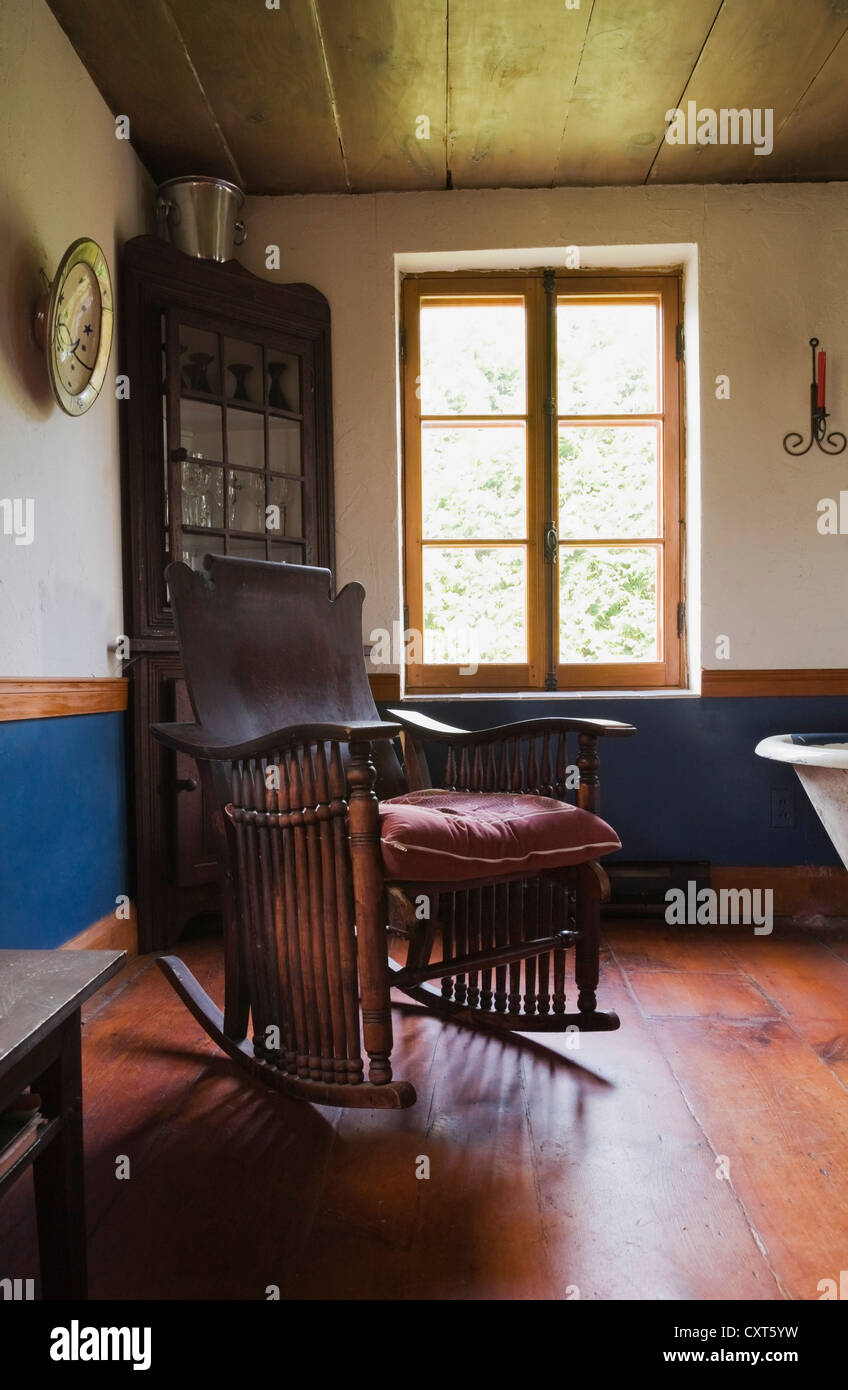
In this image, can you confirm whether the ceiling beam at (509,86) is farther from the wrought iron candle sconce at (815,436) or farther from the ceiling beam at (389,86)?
the wrought iron candle sconce at (815,436)

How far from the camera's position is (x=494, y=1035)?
82.8 inches

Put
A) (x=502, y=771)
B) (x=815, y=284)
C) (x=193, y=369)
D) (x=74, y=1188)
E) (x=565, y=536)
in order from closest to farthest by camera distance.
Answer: (x=74, y=1188)
(x=502, y=771)
(x=193, y=369)
(x=815, y=284)
(x=565, y=536)

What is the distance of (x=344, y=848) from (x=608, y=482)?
7.53 feet

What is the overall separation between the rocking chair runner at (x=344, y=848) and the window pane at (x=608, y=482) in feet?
4.36

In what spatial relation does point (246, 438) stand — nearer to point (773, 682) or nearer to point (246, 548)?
point (246, 548)

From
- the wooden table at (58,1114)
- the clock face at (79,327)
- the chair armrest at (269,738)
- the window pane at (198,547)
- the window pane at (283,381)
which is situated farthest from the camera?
the window pane at (283,381)

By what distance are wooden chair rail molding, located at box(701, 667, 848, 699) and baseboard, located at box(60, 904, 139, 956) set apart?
203cm

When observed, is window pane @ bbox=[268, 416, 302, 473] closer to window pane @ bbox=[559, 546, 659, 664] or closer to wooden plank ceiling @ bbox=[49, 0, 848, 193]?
wooden plank ceiling @ bbox=[49, 0, 848, 193]

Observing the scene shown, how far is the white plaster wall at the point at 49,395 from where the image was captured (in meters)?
2.12

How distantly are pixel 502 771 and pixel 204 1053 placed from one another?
897 mm

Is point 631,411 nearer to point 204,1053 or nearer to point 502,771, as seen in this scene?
point 502,771

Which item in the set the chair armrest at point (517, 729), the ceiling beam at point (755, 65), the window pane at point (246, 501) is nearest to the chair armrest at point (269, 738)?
the chair armrest at point (517, 729)

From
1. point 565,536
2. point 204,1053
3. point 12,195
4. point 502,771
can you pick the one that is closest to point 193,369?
point 12,195

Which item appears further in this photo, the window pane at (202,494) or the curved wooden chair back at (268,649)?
the window pane at (202,494)
